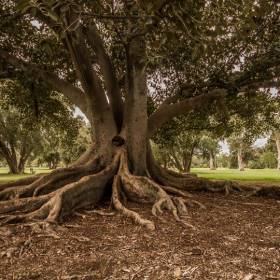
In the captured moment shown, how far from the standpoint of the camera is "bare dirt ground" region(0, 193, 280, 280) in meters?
3.95

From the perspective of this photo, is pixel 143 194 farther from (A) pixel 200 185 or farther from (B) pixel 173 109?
(B) pixel 173 109

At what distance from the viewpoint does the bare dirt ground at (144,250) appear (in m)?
3.95

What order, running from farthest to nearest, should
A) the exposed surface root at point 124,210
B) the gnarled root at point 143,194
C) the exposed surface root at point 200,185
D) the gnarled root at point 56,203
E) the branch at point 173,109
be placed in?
the branch at point 173,109, the exposed surface root at point 200,185, the gnarled root at point 143,194, the gnarled root at point 56,203, the exposed surface root at point 124,210

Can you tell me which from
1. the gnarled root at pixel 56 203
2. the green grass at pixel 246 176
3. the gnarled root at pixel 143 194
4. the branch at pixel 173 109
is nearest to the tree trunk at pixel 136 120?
the gnarled root at pixel 143 194

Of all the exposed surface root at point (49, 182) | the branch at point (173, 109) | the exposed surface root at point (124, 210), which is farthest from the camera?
the branch at point (173, 109)

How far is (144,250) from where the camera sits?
15.7ft

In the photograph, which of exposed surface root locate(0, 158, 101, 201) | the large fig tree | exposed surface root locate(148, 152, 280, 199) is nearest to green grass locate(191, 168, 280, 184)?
exposed surface root locate(148, 152, 280, 199)

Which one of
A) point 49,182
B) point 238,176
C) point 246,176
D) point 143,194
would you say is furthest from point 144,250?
point 246,176

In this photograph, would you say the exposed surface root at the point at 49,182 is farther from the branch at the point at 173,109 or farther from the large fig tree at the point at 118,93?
the branch at the point at 173,109

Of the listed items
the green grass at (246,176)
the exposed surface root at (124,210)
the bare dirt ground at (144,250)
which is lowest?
the green grass at (246,176)

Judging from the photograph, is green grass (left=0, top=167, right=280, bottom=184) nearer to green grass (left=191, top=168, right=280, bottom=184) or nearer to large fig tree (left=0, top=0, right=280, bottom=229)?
green grass (left=191, top=168, right=280, bottom=184)

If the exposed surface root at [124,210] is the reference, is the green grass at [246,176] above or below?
below

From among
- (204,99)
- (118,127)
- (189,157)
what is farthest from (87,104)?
(189,157)

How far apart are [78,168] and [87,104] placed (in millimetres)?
2069
